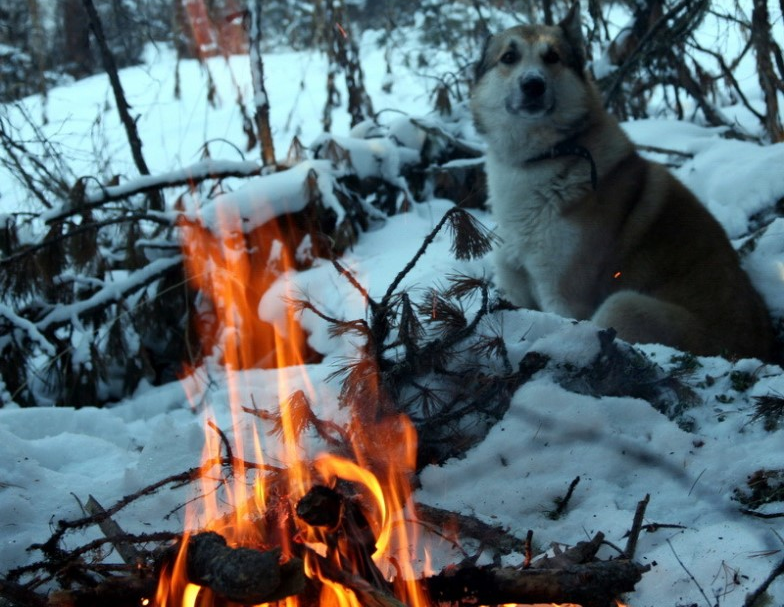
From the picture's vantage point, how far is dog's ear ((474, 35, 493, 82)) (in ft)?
13.0

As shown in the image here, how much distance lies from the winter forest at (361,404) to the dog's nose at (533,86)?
1.04 m

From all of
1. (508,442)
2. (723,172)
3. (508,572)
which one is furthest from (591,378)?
(723,172)

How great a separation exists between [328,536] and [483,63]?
10.6 ft

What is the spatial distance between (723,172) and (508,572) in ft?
12.4

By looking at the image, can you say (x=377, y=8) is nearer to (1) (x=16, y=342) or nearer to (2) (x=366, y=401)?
(1) (x=16, y=342)

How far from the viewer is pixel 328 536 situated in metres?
1.39

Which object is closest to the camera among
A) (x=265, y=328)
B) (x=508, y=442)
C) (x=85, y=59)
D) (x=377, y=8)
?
(x=508, y=442)

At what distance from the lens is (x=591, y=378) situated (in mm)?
2246

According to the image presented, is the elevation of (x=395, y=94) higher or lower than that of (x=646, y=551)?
higher

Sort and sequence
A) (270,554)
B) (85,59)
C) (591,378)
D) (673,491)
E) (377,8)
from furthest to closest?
(377,8)
(85,59)
(591,378)
(673,491)
(270,554)

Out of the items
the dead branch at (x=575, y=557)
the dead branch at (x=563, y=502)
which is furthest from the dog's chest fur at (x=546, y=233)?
the dead branch at (x=575, y=557)

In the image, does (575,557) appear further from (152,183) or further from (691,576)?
(152,183)

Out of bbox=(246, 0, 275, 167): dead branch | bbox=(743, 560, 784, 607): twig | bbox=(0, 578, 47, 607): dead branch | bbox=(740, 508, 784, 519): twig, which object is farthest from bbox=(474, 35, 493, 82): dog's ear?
bbox=(0, 578, 47, 607): dead branch

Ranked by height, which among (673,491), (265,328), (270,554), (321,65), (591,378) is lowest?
(265,328)
